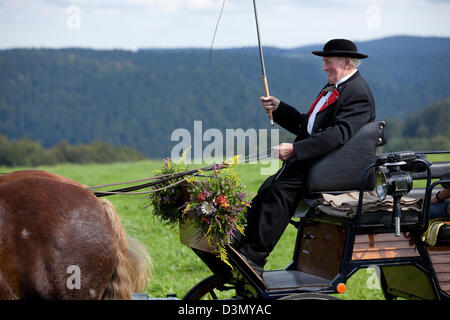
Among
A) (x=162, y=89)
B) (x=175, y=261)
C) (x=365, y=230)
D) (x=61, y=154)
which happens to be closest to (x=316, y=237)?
(x=365, y=230)

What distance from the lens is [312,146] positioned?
3820mm

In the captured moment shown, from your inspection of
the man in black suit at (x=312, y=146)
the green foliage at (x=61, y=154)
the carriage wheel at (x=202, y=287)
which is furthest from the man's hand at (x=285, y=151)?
the green foliage at (x=61, y=154)

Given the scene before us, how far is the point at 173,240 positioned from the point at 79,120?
7848 cm

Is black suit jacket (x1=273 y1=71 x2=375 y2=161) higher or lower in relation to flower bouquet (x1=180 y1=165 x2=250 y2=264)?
higher

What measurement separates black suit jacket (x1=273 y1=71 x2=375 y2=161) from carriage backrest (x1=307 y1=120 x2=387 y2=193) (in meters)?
0.05

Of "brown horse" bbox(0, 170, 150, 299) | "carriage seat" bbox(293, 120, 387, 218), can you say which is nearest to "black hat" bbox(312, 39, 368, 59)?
"carriage seat" bbox(293, 120, 387, 218)

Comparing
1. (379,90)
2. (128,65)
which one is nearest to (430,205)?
(379,90)

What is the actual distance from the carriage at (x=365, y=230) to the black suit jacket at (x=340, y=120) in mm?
71

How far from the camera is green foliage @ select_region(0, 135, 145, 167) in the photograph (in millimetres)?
42375

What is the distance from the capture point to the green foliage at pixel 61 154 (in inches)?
1668

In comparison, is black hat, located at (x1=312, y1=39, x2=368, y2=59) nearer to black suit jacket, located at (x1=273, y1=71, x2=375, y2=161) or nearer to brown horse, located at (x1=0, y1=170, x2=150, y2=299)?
black suit jacket, located at (x1=273, y1=71, x2=375, y2=161)

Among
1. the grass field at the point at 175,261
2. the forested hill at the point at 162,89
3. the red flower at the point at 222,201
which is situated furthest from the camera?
the forested hill at the point at 162,89

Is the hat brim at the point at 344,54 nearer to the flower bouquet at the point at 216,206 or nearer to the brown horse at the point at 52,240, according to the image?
the flower bouquet at the point at 216,206
